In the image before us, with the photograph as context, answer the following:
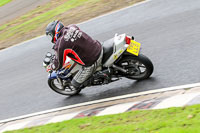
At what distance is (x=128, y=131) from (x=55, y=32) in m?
2.94

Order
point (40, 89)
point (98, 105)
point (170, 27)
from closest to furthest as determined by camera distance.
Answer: point (98, 105)
point (40, 89)
point (170, 27)

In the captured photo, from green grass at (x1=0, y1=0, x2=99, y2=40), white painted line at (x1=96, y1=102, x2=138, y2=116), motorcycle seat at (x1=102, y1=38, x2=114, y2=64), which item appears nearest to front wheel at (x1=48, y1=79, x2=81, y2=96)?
motorcycle seat at (x1=102, y1=38, x2=114, y2=64)

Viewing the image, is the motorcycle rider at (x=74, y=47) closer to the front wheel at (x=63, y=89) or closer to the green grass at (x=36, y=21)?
the front wheel at (x=63, y=89)

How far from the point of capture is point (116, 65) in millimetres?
7098

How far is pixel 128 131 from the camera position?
15.3 feet

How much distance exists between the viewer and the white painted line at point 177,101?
17.6ft

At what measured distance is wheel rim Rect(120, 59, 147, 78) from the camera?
23.0 ft

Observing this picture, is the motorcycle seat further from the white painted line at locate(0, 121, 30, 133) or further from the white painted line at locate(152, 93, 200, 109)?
the white painted line at locate(0, 121, 30, 133)

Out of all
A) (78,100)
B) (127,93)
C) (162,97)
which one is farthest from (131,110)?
(78,100)

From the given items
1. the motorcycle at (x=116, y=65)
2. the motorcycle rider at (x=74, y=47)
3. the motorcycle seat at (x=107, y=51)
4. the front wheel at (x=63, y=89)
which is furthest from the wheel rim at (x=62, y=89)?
the motorcycle seat at (x=107, y=51)

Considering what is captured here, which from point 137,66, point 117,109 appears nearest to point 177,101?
point 117,109

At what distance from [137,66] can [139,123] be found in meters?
2.38

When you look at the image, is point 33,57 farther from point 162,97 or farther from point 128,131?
point 128,131

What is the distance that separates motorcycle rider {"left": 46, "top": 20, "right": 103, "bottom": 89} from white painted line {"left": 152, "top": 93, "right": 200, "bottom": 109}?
6.35 feet
